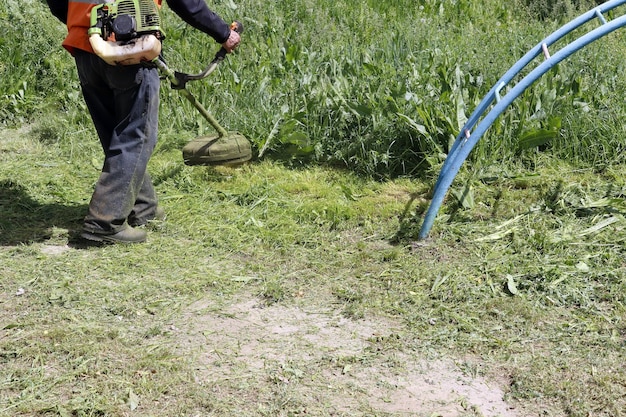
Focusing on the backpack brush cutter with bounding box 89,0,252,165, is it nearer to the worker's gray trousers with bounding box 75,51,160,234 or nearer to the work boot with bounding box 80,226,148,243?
the worker's gray trousers with bounding box 75,51,160,234

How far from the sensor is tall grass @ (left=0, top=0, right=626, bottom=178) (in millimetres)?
5168

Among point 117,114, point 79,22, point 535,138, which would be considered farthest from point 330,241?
point 79,22

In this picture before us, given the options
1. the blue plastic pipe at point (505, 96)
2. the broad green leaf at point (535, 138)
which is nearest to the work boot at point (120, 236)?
the blue plastic pipe at point (505, 96)

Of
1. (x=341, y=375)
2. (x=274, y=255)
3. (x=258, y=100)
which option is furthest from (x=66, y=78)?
(x=341, y=375)

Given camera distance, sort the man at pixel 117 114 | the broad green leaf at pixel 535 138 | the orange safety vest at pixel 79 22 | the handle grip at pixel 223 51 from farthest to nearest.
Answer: the broad green leaf at pixel 535 138, the handle grip at pixel 223 51, the man at pixel 117 114, the orange safety vest at pixel 79 22

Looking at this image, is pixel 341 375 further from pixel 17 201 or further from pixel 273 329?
pixel 17 201

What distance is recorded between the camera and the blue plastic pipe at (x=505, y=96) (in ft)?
12.7

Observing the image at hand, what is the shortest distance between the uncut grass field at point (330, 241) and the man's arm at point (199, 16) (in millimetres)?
1037

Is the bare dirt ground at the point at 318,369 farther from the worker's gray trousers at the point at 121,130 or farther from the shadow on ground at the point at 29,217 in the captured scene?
the shadow on ground at the point at 29,217

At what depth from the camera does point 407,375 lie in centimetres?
335

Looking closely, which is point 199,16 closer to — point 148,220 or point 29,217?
point 148,220

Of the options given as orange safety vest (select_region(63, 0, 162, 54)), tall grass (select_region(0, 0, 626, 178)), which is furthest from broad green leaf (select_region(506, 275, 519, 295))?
orange safety vest (select_region(63, 0, 162, 54))

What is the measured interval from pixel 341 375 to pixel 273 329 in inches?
18.9

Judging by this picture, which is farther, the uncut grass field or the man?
the man
